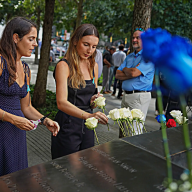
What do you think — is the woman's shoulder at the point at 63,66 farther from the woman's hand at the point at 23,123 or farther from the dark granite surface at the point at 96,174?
the dark granite surface at the point at 96,174

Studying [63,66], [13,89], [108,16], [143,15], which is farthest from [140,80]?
[108,16]

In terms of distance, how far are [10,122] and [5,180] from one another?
0.80 metres

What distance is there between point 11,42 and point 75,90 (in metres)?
0.72

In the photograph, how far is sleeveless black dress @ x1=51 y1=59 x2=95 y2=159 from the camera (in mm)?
2611

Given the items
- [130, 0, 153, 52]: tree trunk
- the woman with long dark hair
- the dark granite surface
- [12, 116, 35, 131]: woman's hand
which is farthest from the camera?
[130, 0, 153, 52]: tree trunk

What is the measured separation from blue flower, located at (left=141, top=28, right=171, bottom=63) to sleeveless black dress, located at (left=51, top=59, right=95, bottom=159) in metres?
2.01

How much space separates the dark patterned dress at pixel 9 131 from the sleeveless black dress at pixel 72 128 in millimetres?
377

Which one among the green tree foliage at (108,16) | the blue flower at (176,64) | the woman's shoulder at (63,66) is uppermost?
the green tree foliage at (108,16)

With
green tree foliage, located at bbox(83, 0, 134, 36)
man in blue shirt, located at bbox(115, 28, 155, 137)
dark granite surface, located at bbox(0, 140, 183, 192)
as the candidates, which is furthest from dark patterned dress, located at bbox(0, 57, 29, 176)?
green tree foliage, located at bbox(83, 0, 134, 36)

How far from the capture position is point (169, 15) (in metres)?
16.5

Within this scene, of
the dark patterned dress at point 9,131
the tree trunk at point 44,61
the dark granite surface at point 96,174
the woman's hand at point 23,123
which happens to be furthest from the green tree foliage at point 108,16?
the dark granite surface at point 96,174

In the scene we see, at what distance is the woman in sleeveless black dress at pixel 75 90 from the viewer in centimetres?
249

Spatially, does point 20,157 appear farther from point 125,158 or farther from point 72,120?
point 125,158

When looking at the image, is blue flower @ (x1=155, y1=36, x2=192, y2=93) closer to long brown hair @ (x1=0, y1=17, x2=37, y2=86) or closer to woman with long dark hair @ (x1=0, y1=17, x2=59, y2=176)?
woman with long dark hair @ (x1=0, y1=17, x2=59, y2=176)
